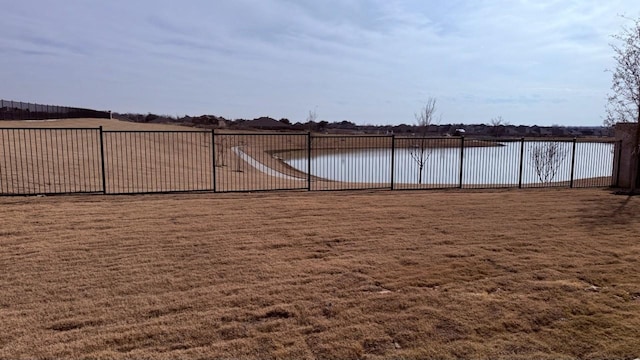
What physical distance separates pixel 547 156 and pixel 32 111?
5287 cm

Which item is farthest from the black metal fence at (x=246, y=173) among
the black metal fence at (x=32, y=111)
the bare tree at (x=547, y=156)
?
the black metal fence at (x=32, y=111)

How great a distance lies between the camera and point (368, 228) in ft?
27.9

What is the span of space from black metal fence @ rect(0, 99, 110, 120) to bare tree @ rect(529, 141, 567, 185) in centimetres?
4639

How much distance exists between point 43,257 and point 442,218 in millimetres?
7208

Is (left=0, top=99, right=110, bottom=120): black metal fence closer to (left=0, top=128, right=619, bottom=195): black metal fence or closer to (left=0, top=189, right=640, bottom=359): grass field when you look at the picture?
(left=0, top=128, right=619, bottom=195): black metal fence

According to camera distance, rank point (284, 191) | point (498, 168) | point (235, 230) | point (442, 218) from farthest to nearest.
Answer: point (498, 168) → point (284, 191) → point (442, 218) → point (235, 230)

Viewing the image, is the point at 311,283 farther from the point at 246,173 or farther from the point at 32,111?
the point at 32,111

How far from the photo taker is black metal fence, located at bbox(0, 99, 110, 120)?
4518 centimetres

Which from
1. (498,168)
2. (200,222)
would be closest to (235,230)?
(200,222)

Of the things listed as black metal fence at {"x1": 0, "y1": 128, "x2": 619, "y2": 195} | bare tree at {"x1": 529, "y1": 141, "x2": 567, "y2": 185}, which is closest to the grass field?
black metal fence at {"x1": 0, "y1": 128, "x2": 619, "y2": 195}

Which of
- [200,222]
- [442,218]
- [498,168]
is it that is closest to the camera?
[200,222]

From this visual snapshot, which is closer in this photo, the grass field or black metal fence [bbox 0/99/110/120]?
the grass field

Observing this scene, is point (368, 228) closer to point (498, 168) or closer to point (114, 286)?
point (114, 286)

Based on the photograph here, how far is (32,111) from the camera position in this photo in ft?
170
